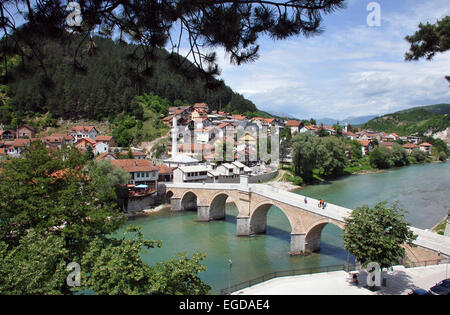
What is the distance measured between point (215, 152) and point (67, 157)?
27.6 metres

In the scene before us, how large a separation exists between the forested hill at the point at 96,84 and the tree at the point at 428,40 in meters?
5.52

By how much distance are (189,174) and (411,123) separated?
11772 cm

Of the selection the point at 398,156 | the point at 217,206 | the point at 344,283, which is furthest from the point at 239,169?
the point at 398,156

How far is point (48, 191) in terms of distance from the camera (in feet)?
29.9

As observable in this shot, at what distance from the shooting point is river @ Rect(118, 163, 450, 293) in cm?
1449

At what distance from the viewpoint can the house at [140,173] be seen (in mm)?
26547

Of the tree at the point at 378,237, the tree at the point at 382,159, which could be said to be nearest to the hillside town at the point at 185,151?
the tree at the point at 382,159

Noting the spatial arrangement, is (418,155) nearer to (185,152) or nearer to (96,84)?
(185,152)

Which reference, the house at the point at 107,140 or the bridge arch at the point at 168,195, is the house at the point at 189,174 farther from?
the house at the point at 107,140

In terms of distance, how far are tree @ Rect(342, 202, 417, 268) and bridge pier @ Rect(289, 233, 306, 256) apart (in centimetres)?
612

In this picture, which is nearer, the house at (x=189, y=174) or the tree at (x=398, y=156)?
the house at (x=189, y=174)

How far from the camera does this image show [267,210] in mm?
20203
